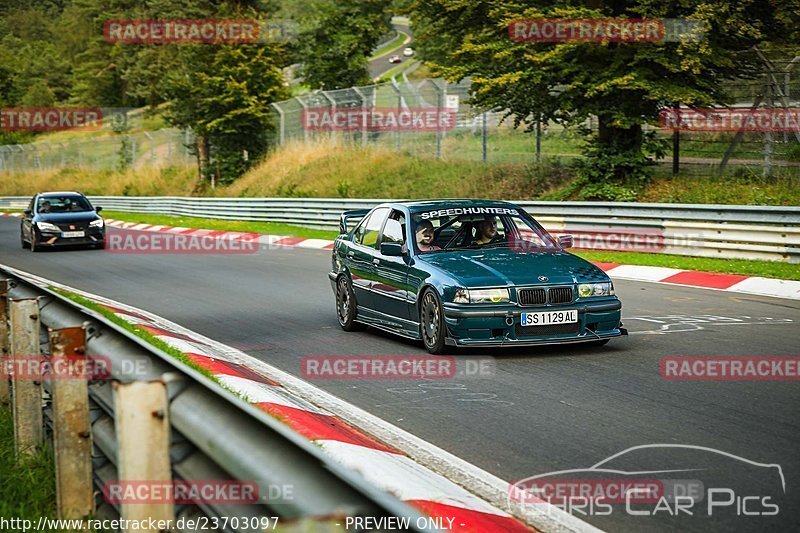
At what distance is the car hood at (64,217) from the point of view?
26406 mm

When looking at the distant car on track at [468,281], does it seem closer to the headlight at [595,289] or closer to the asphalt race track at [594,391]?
the headlight at [595,289]

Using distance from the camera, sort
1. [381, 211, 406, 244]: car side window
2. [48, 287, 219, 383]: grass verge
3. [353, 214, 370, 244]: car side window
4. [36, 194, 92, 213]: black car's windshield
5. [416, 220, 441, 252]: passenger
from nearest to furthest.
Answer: [48, 287, 219, 383]: grass verge, [416, 220, 441, 252]: passenger, [381, 211, 406, 244]: car side window, [353, 214, 370, 244]: car side window, [36, 194, 92, 213]: black car's windshield

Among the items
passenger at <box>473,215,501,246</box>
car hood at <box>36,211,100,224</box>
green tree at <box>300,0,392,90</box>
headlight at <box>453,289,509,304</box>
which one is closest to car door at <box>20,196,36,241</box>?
car hood at <box>36,211,100,224</box>

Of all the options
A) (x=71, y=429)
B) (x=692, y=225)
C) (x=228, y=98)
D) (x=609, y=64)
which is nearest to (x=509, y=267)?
(x=71, y=429)

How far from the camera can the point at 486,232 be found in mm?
11078

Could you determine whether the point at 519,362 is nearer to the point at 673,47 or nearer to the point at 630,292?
the point at 630,292

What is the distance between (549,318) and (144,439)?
6.49 metres

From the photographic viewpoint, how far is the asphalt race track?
6.12 m

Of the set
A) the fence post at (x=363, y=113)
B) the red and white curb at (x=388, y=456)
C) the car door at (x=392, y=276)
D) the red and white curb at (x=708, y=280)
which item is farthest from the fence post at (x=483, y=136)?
the red and white curb at (x=388, y=456)

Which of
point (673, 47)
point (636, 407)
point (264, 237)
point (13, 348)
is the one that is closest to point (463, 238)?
point (636, 407)

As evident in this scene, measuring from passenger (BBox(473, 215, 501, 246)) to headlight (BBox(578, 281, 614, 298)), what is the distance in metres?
1.56

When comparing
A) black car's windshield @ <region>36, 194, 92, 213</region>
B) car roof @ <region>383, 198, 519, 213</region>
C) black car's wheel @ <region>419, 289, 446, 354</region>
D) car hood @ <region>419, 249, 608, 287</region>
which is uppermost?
car roof @ <region>383, 198, 519, 213</region>

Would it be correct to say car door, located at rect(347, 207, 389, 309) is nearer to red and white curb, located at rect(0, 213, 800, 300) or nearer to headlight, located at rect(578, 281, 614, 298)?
headlight, located at rect(578, 281, 614, 298)

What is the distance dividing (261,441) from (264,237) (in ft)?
89.4
